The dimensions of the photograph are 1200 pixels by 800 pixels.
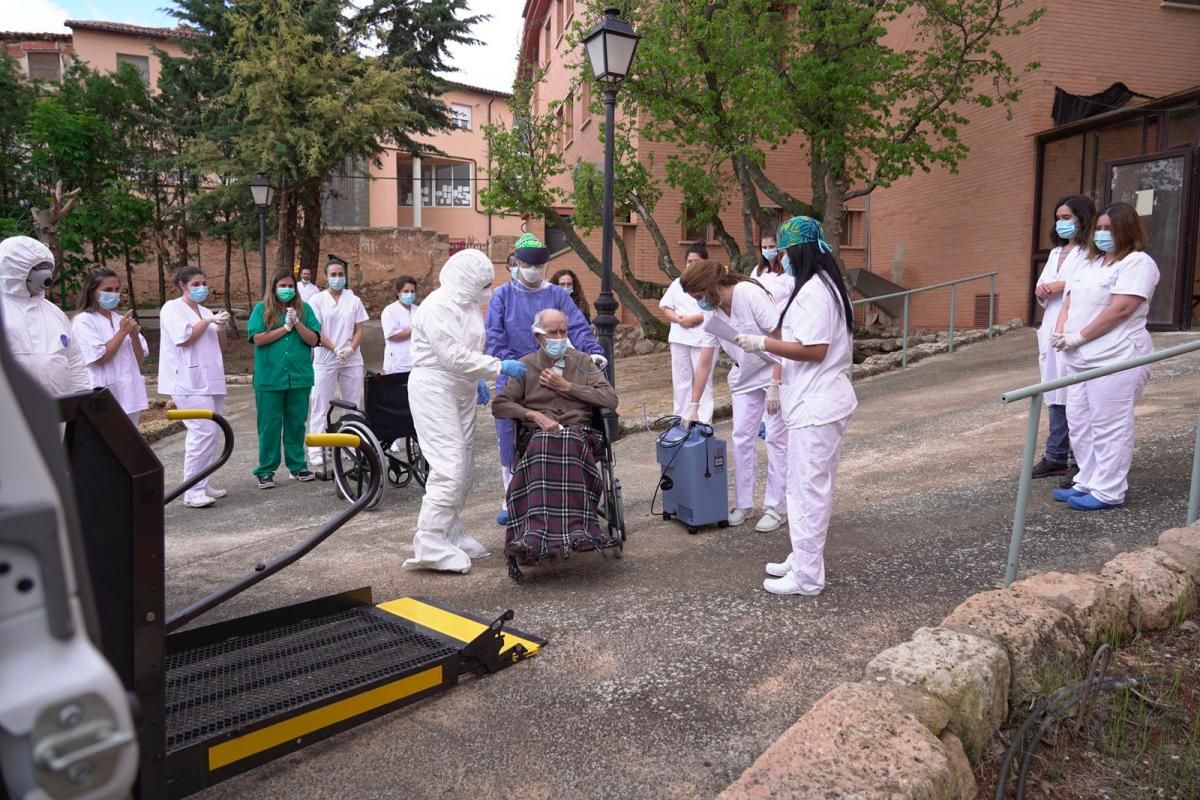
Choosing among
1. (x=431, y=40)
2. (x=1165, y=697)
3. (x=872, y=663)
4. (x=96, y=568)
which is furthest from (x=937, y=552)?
(x=431, y=40)

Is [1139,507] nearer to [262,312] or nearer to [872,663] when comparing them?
[872,663]

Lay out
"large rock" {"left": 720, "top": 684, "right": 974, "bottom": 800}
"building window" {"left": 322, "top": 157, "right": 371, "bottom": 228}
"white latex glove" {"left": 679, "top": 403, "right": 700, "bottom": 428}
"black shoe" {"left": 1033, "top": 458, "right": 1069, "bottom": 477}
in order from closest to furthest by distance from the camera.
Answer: "large rock" {"left": 720, "top": 684, "right": 974, "bottom": 800}
"white latex glove" {"left": 679, "top": 403, "right": 700, "bottom": 428}
"black shoe" {"left": 1033, "top": 458, "right": 1069, "bottom": 477}
"building window" {"left": 322, "top": 157, "right": 371, "bottom": 228}

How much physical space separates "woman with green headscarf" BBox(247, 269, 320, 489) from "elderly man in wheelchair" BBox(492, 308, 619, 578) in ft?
10.3

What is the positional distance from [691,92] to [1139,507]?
8599 millimetres

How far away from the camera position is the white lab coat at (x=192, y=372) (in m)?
6.70

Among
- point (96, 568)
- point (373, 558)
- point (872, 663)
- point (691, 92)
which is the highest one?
point (691, 92)

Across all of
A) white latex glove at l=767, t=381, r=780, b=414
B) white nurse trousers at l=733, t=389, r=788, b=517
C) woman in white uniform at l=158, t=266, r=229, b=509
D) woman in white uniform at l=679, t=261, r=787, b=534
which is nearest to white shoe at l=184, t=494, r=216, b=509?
woman in white uniform at l=158, t=266, r=229, b=509

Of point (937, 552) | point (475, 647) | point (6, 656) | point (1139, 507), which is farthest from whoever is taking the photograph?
point (1139, 507)

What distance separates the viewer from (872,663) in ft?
9.04

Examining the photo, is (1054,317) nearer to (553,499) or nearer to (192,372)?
(553,499)

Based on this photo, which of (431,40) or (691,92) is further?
(431,40)

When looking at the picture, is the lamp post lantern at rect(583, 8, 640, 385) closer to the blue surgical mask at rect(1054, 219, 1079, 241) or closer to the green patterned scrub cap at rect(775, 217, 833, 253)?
the blue surgical mask at rect(1054, 219, 1079, 241)

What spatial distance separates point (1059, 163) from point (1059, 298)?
8515 millimetres

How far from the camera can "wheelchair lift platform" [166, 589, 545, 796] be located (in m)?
2.60
